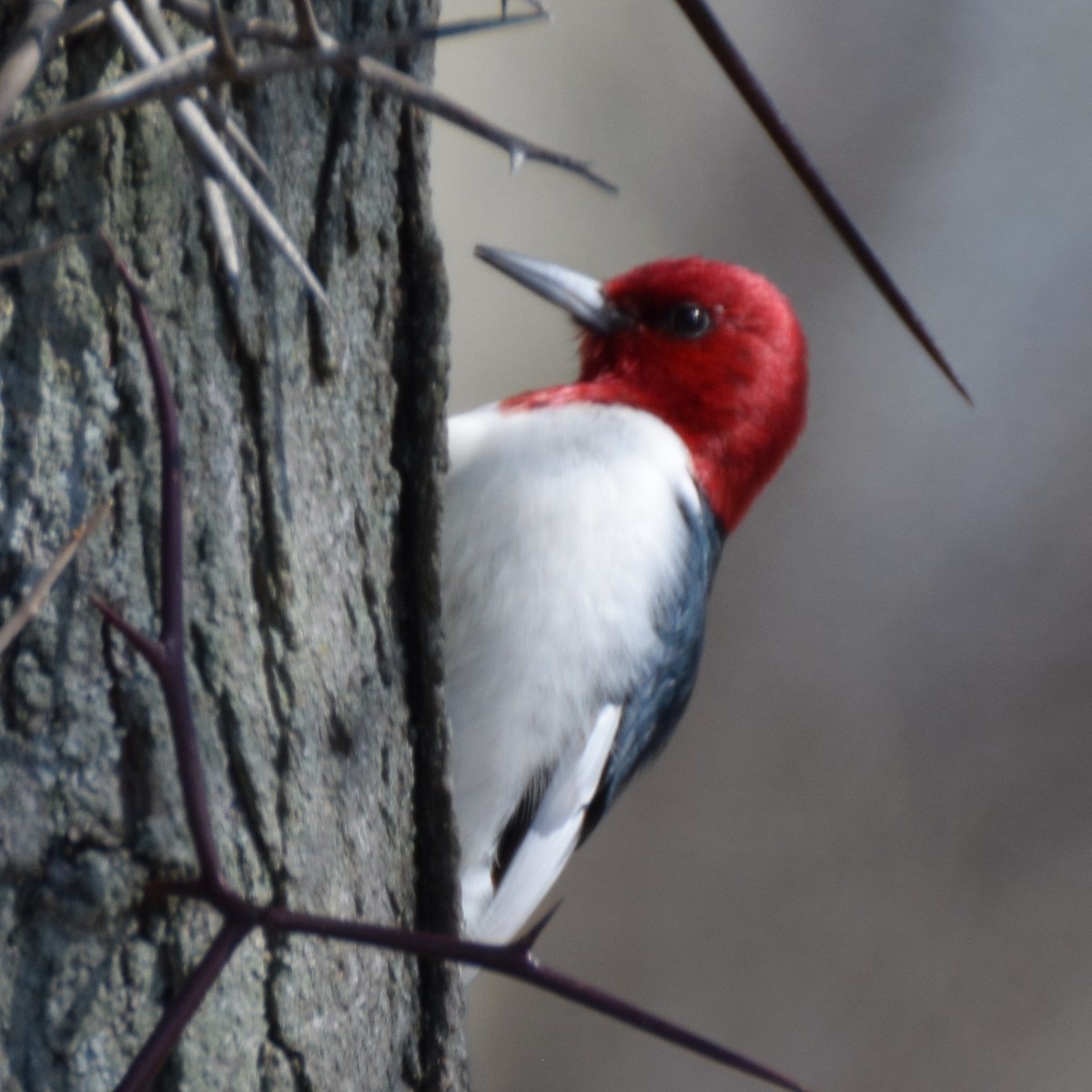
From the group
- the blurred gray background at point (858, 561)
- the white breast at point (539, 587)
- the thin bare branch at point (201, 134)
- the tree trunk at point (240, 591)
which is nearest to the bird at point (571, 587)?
the white breast at point (539, 587)

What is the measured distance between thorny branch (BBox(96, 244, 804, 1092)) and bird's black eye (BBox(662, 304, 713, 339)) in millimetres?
2073

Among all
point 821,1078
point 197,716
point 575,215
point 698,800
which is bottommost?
point 821,1078

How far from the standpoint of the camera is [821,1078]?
185 inches

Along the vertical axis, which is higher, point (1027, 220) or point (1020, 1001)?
point (1027, 220)

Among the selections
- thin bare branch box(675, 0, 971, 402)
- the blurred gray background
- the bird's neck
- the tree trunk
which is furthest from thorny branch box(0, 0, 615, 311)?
the blurred gray background

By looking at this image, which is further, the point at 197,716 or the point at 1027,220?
the point at 1027,220

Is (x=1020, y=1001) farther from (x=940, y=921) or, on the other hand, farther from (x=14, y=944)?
(x=14, y=944)

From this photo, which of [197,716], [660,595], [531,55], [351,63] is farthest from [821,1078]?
[351,63]

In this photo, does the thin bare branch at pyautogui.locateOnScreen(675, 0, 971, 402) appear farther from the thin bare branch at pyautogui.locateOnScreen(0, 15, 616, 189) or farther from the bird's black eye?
the bird's black eye

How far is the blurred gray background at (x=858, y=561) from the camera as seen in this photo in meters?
4.72

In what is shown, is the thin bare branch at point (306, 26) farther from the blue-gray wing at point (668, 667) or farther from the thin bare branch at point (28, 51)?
the blue-gray wing at point (668, 667)

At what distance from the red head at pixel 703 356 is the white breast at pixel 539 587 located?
37 cm

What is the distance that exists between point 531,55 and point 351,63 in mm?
4441

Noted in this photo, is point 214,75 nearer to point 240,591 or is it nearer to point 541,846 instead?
point 240,591
